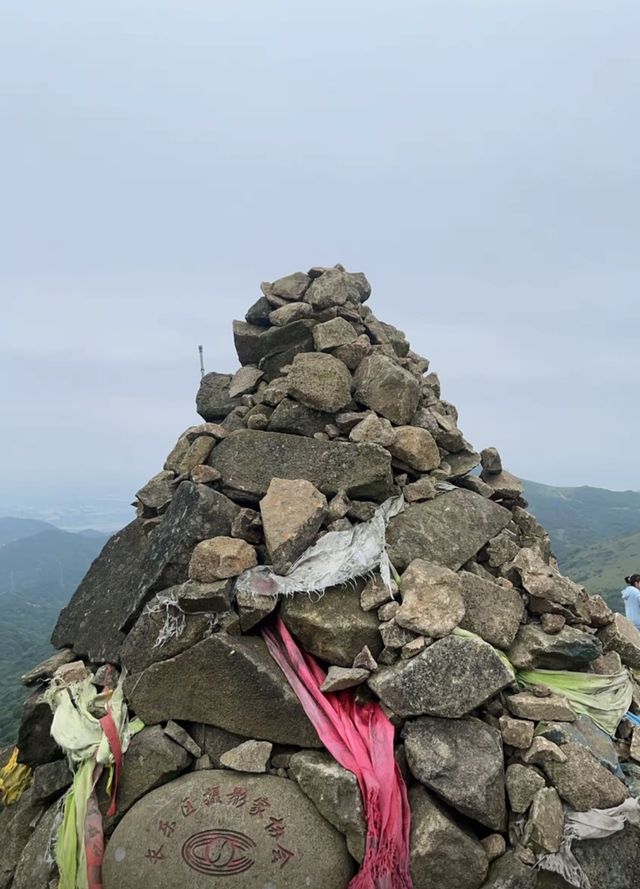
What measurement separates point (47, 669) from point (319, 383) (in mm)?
5250

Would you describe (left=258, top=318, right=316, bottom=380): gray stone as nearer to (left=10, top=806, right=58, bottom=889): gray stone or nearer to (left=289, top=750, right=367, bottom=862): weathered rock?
(left=289, top=750, right=367, bottom=862): weathered rock

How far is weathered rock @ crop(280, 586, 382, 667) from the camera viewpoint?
6.23 meters

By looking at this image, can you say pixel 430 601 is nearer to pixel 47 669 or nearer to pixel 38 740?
pixel 38 740

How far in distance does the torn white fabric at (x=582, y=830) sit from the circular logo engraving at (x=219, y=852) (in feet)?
8.64

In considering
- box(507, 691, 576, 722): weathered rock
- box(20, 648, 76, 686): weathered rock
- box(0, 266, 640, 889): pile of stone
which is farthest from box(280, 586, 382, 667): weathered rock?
box(20, 648, 76, 686): weathered rock

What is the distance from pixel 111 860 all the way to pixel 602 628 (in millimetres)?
6352

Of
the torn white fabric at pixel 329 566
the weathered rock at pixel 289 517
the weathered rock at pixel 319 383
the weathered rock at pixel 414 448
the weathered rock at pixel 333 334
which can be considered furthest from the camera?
the weathered rock at pixel 333 334

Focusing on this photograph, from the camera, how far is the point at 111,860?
5586 mm

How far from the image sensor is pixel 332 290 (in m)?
9.20

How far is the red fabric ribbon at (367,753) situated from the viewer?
5.22m

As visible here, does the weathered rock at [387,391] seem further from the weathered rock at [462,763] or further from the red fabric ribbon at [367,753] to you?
the weathered rock at [462,763]

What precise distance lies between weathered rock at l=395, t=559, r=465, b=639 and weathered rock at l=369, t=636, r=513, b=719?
189 millimetres

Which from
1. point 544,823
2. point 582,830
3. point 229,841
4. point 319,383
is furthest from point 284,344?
point 582,830

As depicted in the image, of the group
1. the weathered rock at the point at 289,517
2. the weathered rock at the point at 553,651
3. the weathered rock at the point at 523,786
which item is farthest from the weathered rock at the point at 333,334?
the weathered rock at the point at 523,786
